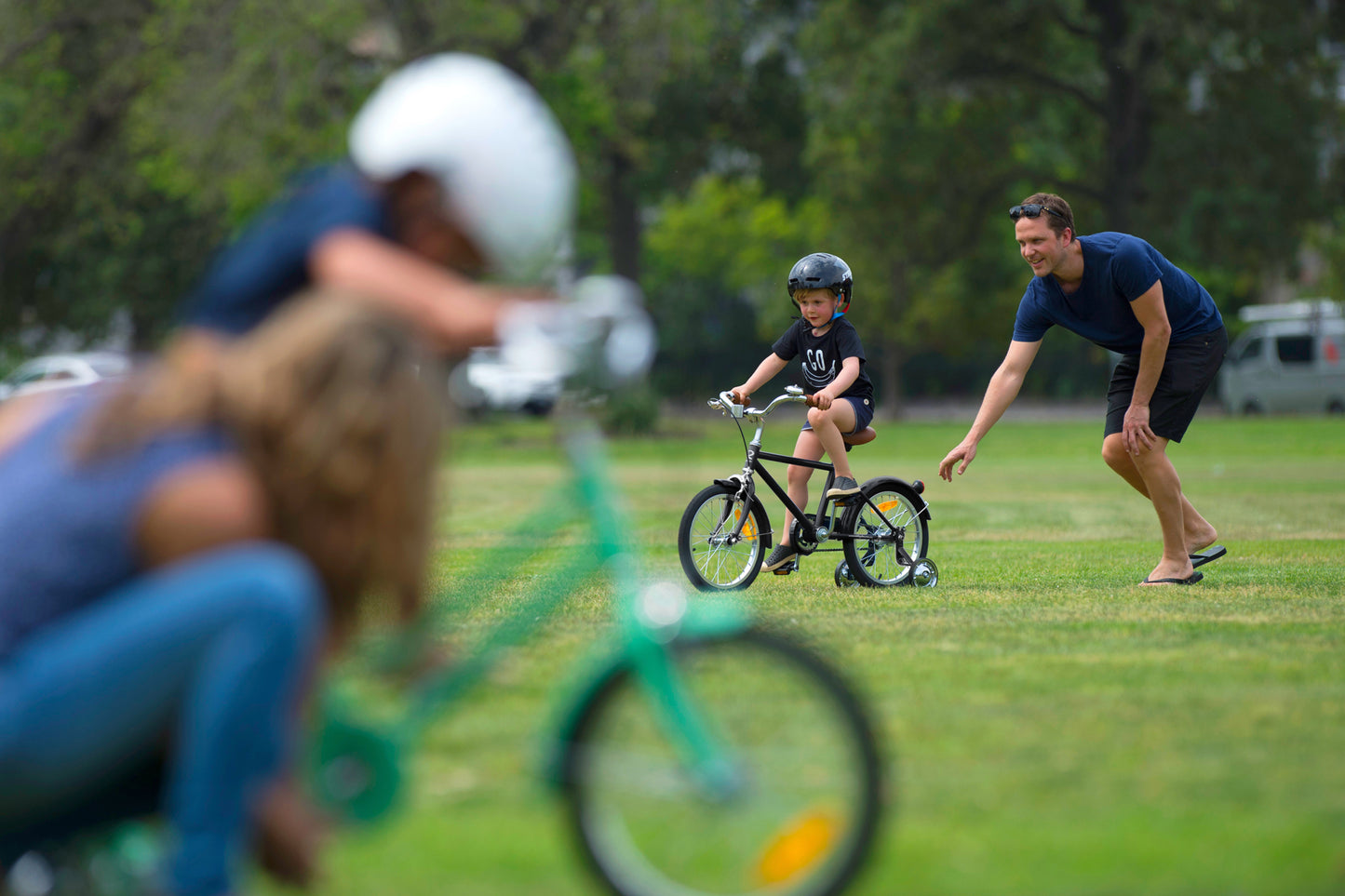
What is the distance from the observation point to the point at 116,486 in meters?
2.62

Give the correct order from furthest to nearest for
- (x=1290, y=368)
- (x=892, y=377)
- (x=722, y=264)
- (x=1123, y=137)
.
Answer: (x=722, y=264) < (x=892, y=377) < (x=1290, y=368) < (x=1123, y=137)

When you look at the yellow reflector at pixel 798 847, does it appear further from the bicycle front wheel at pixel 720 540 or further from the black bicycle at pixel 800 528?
the bicycle front wheel at pixel 720 540

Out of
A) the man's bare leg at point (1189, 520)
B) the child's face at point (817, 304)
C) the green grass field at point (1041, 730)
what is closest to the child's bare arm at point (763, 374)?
the child's face at point (817, 304)

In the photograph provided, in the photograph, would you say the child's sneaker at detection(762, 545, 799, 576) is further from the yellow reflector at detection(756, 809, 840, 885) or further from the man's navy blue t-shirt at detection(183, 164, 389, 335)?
the man's navy blue t-shirt at detection(183, 164, 389, 335)

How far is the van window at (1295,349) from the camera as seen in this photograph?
1483 inches

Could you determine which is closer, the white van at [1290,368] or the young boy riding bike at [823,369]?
the young boy riding bike at [823,369]

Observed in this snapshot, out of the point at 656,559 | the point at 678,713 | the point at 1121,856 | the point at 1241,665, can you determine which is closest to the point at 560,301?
the point at 678,713

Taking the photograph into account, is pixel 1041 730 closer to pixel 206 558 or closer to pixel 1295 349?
pixel 206 558

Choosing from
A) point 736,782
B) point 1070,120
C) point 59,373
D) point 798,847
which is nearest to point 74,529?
point 736,782

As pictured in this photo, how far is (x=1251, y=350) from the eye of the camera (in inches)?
1527

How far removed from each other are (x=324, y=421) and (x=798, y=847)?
4.03 ft

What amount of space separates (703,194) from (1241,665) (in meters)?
53.5

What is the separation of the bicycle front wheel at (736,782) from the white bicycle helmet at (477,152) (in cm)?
88

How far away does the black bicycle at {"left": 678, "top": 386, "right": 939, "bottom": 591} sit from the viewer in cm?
834
